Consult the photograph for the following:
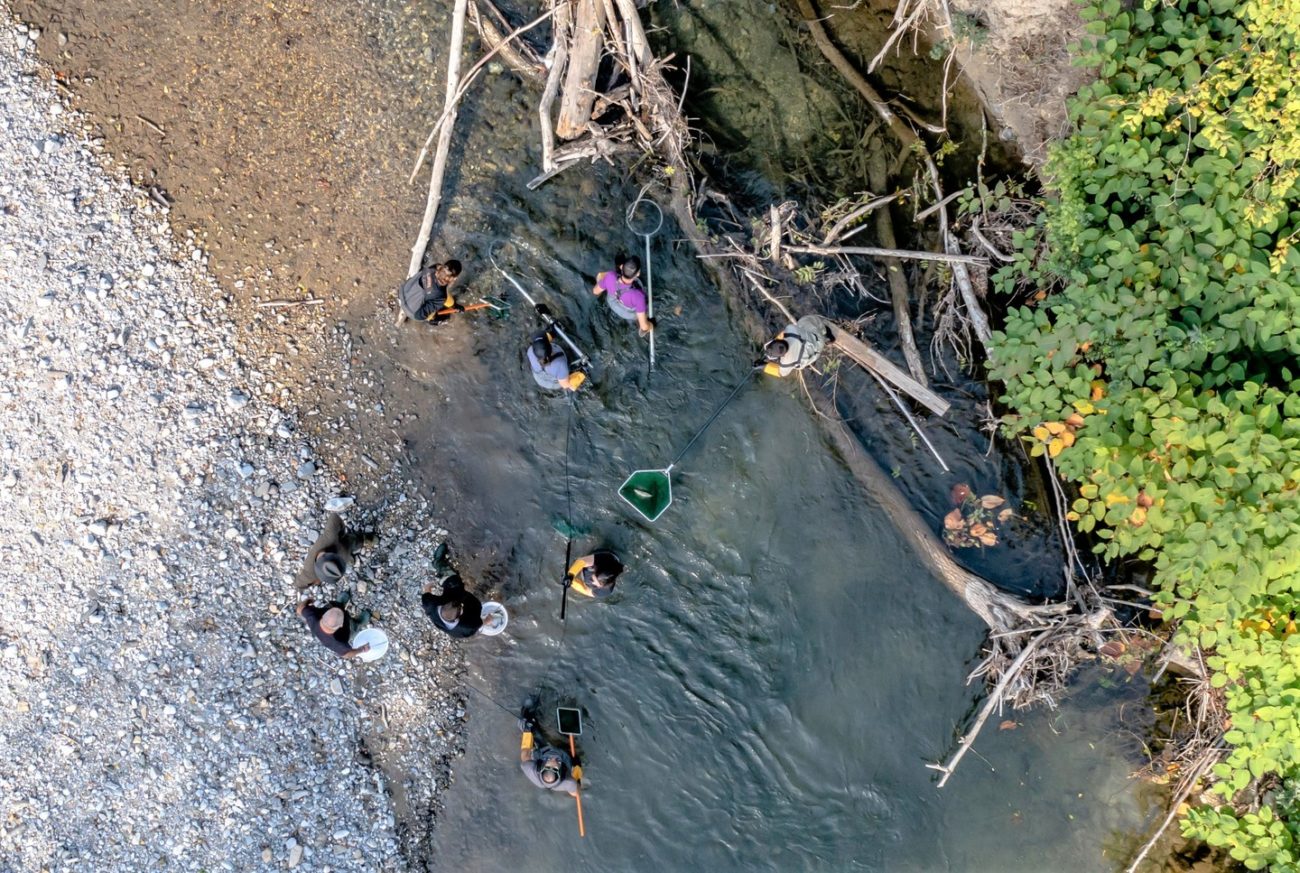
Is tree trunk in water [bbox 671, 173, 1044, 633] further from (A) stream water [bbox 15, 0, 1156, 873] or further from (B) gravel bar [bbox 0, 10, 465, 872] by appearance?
(B) gravel bar [bbox 0, 10, 465, 872]

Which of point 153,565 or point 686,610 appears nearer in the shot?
point 153,565

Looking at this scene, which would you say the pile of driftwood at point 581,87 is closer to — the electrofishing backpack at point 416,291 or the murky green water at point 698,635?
the electrofishing backpack at point 416,291

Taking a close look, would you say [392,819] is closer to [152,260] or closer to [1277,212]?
[152,260]

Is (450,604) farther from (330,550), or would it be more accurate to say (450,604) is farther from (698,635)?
(698,635)

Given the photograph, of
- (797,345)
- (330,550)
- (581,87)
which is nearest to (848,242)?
(797,345)

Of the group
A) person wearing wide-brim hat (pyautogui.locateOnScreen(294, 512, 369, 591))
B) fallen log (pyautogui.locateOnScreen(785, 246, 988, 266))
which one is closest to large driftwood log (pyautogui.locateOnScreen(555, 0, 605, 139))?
fallen log (pyautogui.locateOnScreen(785, 246, 988, 266))

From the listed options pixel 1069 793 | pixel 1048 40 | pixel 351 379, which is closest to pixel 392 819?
pixel 351 379
